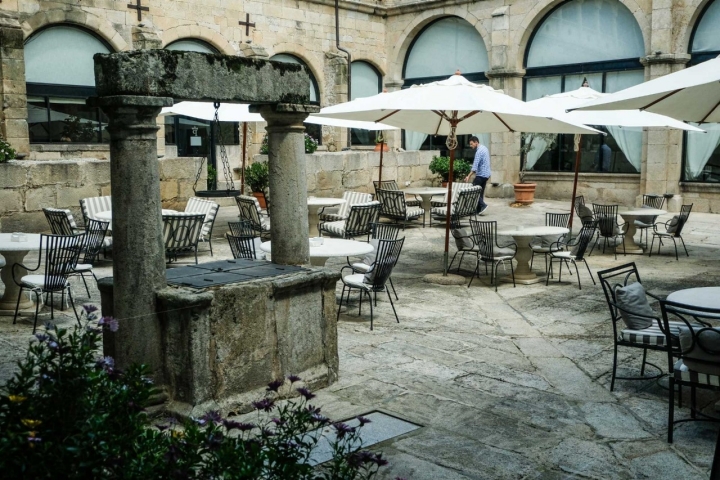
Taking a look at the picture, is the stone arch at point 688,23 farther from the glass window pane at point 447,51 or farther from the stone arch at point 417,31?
the glass window pane at point 447,51

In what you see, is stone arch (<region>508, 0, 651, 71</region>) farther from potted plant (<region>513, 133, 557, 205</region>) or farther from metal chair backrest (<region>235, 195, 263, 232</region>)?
metal chair backrest (<region>235, 195, 263, 232</region>)

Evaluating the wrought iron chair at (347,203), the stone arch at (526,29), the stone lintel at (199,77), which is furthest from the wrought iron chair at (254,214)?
the stone arch at (526,29)

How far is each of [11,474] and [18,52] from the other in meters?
13.9

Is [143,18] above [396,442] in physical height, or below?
above

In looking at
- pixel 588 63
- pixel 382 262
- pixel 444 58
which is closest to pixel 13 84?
pixel 382 262

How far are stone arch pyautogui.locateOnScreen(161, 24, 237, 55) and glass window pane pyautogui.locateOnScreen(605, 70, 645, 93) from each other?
29.8ft

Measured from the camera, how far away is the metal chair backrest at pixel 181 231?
9.47m

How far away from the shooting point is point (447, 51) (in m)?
21.8

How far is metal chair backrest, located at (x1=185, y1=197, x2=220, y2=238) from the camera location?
10789 millimetres

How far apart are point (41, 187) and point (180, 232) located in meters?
3.15

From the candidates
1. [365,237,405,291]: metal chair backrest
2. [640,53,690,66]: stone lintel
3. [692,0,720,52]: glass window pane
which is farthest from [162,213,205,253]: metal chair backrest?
[692,0,720,52]: glass window pane

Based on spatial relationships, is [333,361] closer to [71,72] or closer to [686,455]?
[686,455]

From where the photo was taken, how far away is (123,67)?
4492mm

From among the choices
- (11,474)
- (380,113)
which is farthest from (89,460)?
(380,113)
